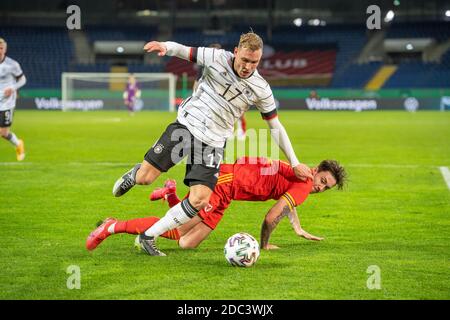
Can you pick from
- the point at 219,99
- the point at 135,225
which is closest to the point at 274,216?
the point at 219,99

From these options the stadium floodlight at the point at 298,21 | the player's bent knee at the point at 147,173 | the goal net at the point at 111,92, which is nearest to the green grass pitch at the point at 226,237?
the player's bent knee at the point at 147,173

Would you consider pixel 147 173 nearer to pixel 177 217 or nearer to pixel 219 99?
pixel 177 217

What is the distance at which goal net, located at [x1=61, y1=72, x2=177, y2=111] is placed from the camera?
149 feet

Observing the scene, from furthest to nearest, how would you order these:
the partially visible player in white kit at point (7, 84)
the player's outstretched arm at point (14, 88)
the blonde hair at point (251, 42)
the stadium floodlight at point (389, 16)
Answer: the stadium floodlight at point (389, 16) → the partially visible player in white kit at point (7, 84) → the player's outstretched arm at point (14, 88) → the blonde hair at point (251, 42)

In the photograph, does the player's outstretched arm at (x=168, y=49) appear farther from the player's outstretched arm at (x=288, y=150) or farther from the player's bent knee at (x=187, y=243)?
the player's bent knee at (x=187, y=243)

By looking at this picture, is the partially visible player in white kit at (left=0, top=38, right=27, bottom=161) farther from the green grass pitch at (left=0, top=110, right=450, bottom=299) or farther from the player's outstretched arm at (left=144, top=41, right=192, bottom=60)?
the player's outstretched arm at (left=144, top=41, right=192, bottom=60)

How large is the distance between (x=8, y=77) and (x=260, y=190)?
10763mm

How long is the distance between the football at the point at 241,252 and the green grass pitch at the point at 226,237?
0.09 metres

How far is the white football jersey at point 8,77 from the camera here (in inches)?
683

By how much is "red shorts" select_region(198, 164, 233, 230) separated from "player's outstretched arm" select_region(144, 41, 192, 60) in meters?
1.42

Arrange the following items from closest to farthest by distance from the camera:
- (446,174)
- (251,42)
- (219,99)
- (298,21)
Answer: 1. (251,42)
2. (219,99)
3. (446,174)
4. (298,21)

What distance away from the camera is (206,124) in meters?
7.87

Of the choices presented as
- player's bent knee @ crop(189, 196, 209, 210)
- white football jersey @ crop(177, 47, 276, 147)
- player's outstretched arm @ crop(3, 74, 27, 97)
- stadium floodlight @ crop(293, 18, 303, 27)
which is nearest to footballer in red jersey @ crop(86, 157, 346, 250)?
player's bent knee @ crop(189, 196, 209, 210)
